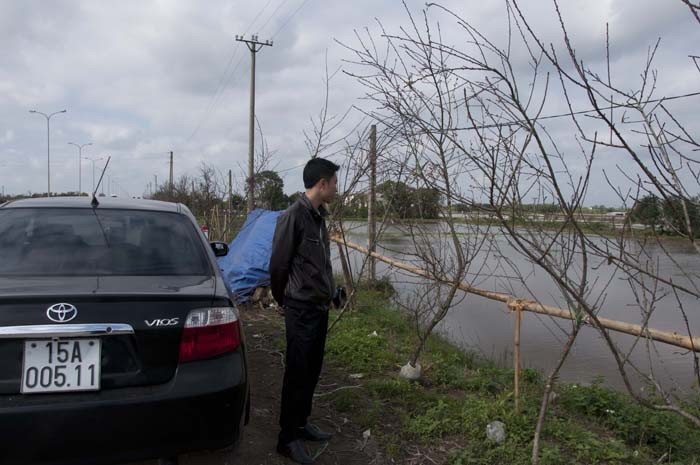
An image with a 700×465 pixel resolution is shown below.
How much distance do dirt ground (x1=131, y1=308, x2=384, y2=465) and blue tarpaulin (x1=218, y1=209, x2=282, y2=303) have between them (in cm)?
278

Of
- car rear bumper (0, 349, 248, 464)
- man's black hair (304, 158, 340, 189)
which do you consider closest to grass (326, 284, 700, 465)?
car rear bumper (0, 349, 248, 464)

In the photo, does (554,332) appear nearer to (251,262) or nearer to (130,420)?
(251,262)

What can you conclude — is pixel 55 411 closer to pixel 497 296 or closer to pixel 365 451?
pixel 365 451

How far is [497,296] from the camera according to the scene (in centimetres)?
433

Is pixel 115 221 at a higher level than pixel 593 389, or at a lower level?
higher

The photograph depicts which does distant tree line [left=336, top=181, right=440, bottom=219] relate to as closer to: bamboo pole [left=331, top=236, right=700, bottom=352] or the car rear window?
bamboo pole [left=331, top=236, right=700, bottom=352]

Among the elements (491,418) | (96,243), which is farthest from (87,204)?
(491,418)

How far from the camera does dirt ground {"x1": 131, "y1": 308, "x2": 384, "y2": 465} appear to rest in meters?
3.10

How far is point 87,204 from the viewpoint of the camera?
3.24m

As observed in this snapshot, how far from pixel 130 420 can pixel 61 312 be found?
526 millimetres

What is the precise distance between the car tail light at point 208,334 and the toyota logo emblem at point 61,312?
1.50ft

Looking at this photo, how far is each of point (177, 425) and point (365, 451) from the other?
4.66 feet

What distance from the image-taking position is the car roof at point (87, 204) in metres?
3.20

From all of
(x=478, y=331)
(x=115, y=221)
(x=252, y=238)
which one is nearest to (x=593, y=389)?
(x=478, y=331)
